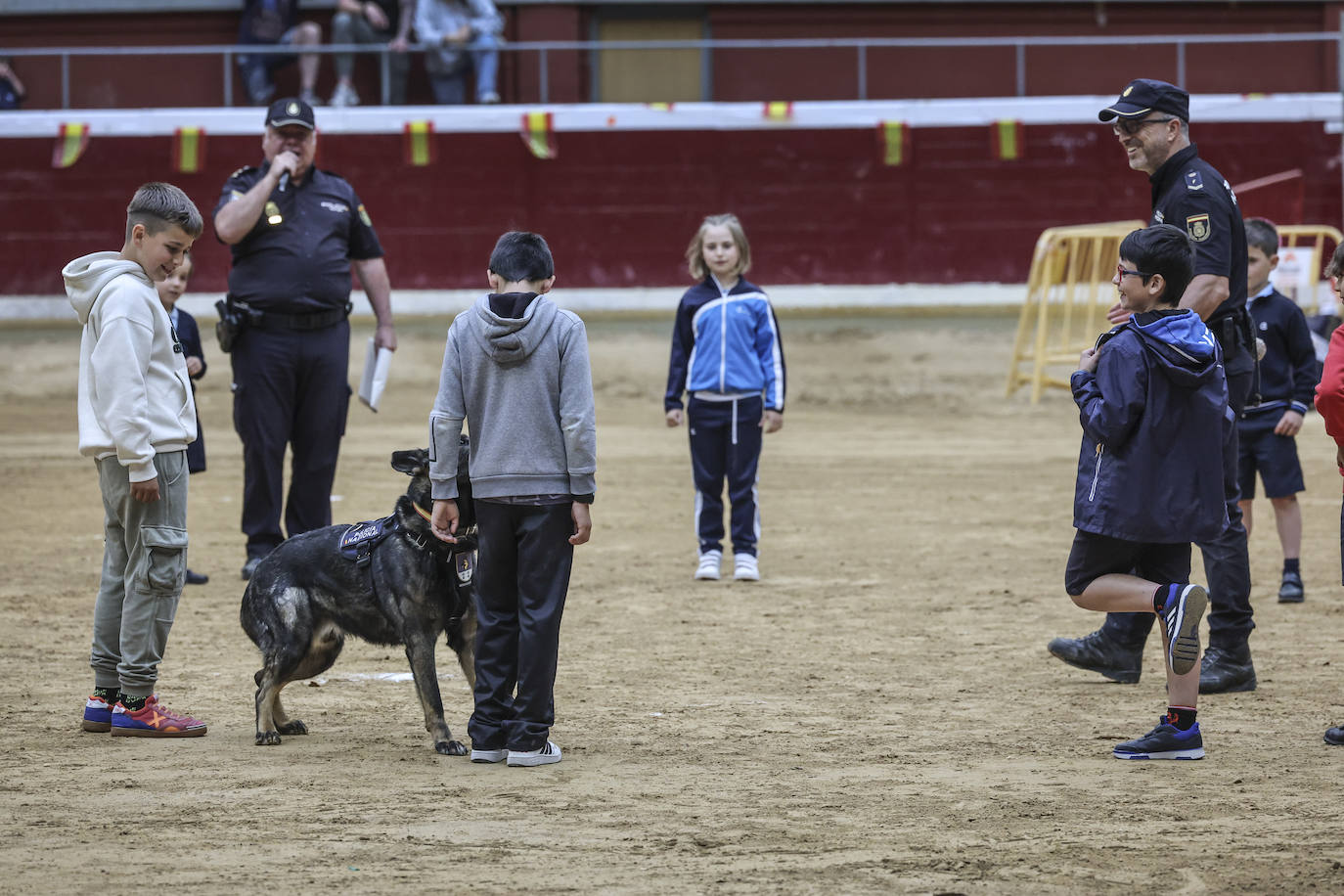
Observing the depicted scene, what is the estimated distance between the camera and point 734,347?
879 centimetres

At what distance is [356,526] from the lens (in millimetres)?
5758

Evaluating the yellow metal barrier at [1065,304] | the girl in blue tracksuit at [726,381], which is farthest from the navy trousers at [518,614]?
the yellow metal barrier at [1065,304]

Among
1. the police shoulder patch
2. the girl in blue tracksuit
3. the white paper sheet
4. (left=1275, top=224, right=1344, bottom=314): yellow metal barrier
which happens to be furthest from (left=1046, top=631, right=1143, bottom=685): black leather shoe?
(left=1275, top=224, right=1344, bottom=314): yellow metal barrier

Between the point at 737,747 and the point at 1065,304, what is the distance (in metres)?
14.2

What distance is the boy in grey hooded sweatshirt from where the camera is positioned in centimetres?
522

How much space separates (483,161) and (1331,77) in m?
11.1

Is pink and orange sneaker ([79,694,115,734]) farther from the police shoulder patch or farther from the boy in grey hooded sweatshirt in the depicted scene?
the police shoulder patch

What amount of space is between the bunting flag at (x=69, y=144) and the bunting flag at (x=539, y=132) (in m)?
5.65

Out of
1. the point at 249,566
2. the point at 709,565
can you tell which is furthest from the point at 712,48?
the point at 249,566

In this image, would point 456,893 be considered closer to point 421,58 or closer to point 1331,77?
point 421,58

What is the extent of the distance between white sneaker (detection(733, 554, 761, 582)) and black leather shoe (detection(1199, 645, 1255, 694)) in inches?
116

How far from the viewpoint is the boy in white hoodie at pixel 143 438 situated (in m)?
5.51

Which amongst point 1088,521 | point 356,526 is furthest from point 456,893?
point 1088,521

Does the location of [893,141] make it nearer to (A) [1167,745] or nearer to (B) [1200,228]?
(B) [1200,228]
